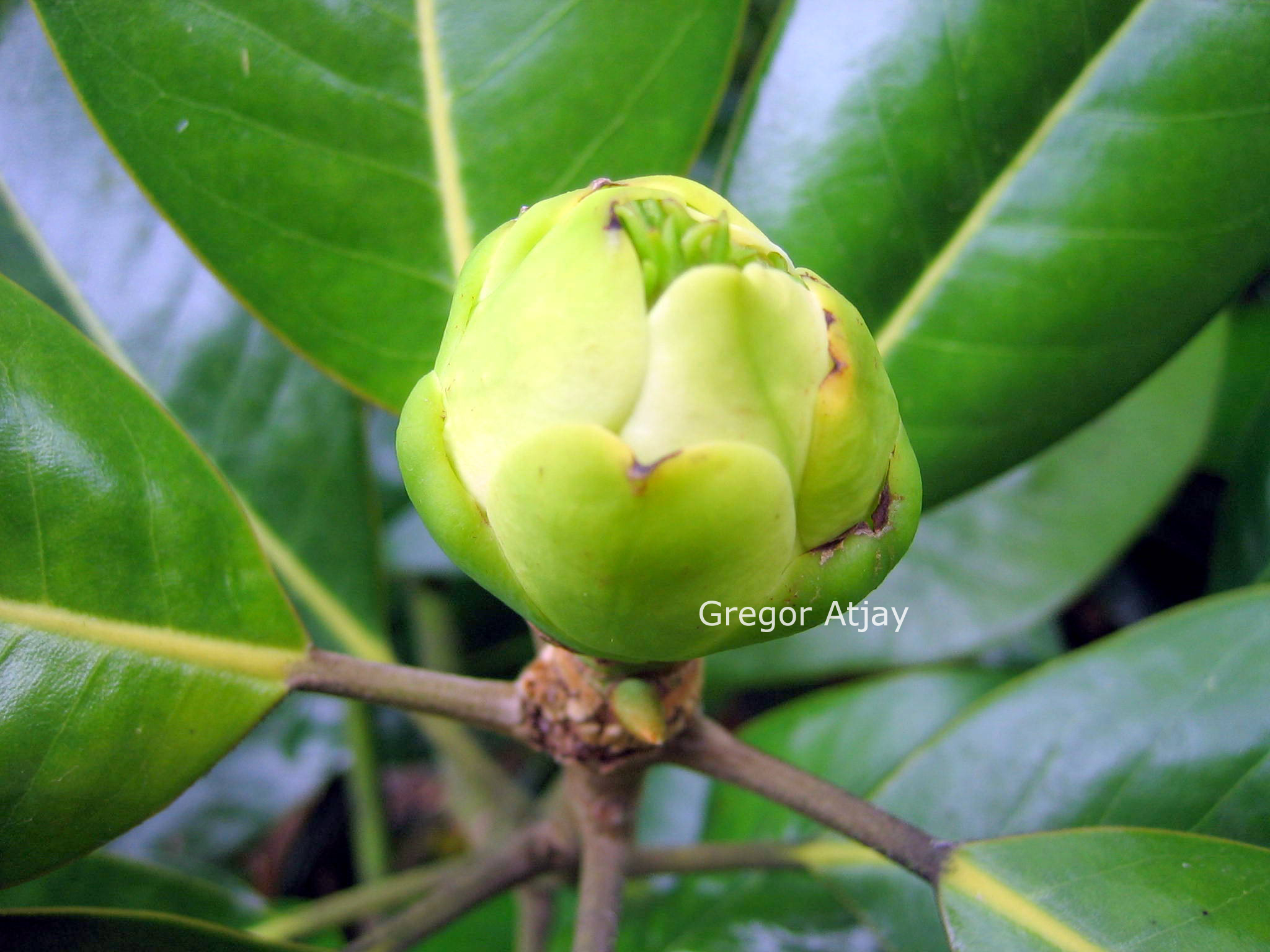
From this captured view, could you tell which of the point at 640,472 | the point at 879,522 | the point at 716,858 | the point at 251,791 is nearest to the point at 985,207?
the point at 879,522

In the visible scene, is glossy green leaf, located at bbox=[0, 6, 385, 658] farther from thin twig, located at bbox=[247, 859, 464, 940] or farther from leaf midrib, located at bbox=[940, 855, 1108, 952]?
leaf midrib, located at bbox=[940, 855, 1108, 952]

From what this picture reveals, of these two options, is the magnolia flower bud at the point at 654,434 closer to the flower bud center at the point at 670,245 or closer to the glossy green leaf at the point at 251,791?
the flower bud center at the point at 670,245

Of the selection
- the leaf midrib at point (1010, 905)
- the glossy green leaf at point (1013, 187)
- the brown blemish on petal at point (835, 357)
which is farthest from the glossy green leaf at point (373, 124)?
the leaf midrib at point (1010, 905)

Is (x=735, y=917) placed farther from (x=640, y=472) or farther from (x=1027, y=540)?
(x=640, y=472)

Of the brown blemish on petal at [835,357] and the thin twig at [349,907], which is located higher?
the brown blemish on petal at [835,357]

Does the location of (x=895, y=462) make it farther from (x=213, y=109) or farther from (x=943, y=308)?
(x=213, y=109)

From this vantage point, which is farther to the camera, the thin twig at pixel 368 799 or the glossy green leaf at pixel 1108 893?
the thin twig at pixel 368 799

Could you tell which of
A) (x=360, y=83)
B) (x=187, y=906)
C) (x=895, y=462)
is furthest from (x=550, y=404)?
(x=187, y=906)
